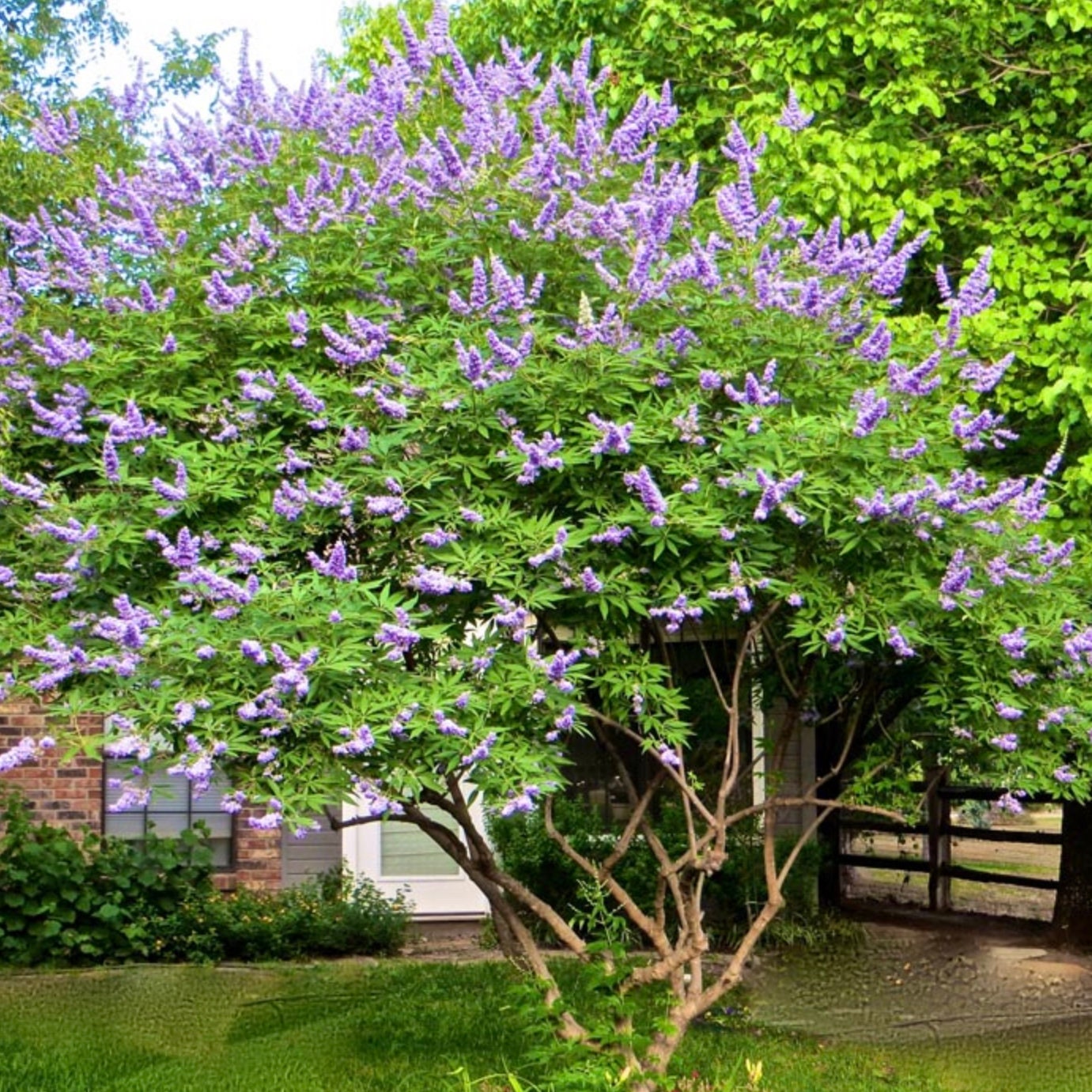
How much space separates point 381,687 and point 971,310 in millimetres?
2710

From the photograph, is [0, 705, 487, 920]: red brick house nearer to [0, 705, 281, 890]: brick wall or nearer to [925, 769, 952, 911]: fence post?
[0, 705, 281, 890]: brick wall

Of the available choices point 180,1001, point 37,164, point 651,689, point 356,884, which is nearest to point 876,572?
point 651,689

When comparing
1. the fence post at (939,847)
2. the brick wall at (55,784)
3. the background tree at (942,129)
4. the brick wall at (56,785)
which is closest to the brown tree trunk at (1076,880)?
the fence post at (939,847)

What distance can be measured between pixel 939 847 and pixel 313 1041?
8.43m

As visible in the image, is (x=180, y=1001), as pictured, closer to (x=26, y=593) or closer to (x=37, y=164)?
(x=26, y=593)

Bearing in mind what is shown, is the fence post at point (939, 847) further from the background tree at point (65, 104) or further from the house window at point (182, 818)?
the background tree at point (65, 104)

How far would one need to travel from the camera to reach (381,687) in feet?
17.3

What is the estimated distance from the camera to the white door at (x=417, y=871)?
13367 mm

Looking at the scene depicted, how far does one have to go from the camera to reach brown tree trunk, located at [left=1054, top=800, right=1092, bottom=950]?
39.3 ft

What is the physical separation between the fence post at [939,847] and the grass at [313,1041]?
241 inches

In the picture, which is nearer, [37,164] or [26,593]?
[26,593]

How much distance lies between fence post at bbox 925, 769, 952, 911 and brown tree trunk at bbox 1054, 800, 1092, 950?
298 centimetres

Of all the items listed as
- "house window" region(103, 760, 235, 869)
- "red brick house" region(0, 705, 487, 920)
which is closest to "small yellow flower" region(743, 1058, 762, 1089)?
"red brick house" region(0, 705, 487, 920)

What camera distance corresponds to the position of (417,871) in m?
13.6
